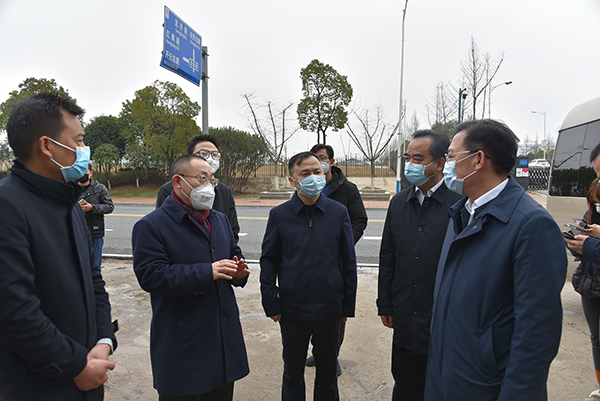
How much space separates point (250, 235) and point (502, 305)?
29.3 ft

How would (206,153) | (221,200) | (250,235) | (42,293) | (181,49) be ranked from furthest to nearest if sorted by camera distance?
(250,235)
(181,49)
(206,153)
(221,200)
(42,293)

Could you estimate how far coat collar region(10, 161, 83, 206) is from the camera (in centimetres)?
162

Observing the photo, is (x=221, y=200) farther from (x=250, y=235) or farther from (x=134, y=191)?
(x=134, y=191)

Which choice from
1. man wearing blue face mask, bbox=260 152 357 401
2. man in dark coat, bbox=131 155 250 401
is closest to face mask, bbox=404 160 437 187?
man wearing blue face mask, bbox=260 152 357 401

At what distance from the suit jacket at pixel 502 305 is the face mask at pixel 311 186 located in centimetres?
115

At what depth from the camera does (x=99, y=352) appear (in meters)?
1.82

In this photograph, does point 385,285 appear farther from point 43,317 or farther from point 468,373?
point 43,317

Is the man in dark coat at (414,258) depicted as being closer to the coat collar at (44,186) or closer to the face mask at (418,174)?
the face mask at (418,174)

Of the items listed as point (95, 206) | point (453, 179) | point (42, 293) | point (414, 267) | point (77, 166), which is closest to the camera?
point (42, 293)

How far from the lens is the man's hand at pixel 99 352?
1.80 meters

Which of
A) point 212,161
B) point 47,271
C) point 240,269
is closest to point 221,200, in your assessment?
point 212,161

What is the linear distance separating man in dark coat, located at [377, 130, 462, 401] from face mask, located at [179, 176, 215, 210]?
1383 millimetres

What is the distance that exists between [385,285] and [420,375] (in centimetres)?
67

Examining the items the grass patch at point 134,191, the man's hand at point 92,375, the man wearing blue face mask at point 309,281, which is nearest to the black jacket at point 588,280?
the man wearing blue face mask at point 309,281
